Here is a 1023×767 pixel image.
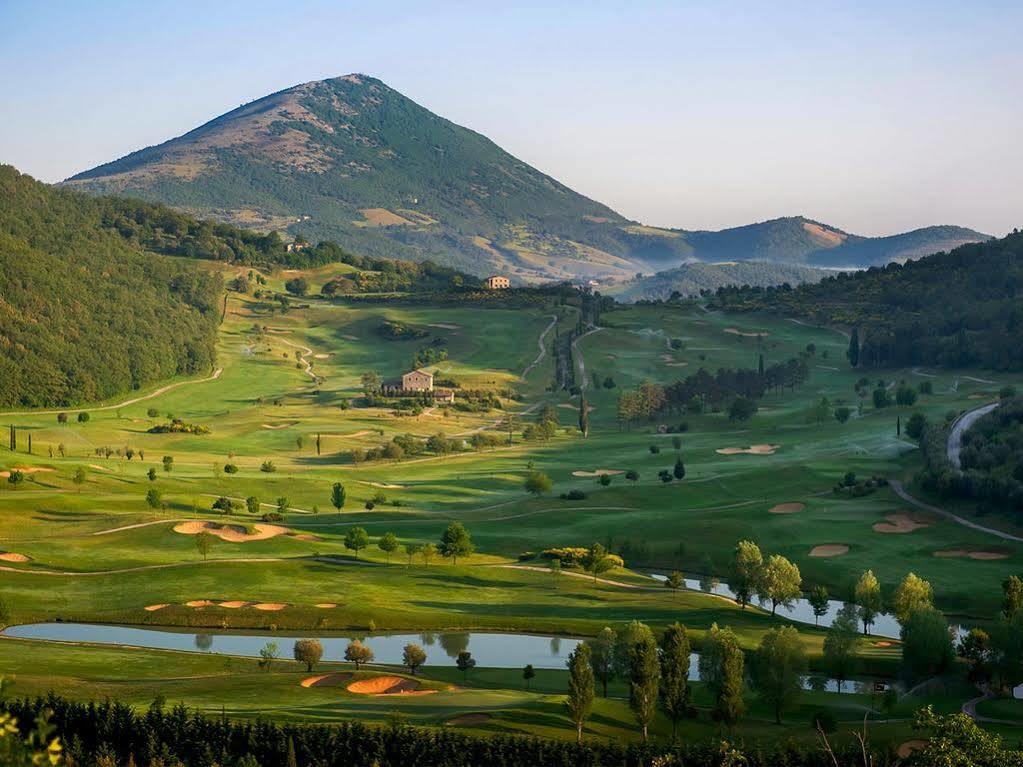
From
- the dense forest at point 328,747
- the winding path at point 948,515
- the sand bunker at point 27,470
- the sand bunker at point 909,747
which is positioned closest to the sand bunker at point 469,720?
the dense forest at point 328,747

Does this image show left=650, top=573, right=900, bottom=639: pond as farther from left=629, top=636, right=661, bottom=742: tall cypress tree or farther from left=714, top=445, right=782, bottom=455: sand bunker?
left=714, top=445, right=782, bottom=455: sand bunker

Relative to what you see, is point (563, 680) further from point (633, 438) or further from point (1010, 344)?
point (1010, 344)

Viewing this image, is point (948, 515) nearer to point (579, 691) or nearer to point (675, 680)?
point (675, 680)

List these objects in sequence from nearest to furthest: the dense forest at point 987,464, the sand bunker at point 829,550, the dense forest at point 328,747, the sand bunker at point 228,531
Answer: the dense forest at point 328,747 < the sand bunker at point 829,550 < the sand bunker at point 228,531 < the dense forest at point 987,464

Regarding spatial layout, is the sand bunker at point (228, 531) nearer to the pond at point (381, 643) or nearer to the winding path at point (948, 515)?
the pond at point (381, 643)

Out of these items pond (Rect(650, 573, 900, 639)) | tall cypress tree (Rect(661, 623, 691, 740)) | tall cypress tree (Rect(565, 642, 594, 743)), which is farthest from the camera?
pond (Rect(650, 573, 900, 639))

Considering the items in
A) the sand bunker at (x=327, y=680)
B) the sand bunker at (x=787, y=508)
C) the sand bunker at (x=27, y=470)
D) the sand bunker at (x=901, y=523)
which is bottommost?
the sand bunker at (x=327, y=680)

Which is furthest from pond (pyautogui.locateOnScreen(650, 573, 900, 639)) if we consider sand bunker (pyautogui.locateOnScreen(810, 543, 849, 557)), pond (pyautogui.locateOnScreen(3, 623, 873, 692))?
pond (pyautogui.locateOnScreen(3, 623, 873, 692))
